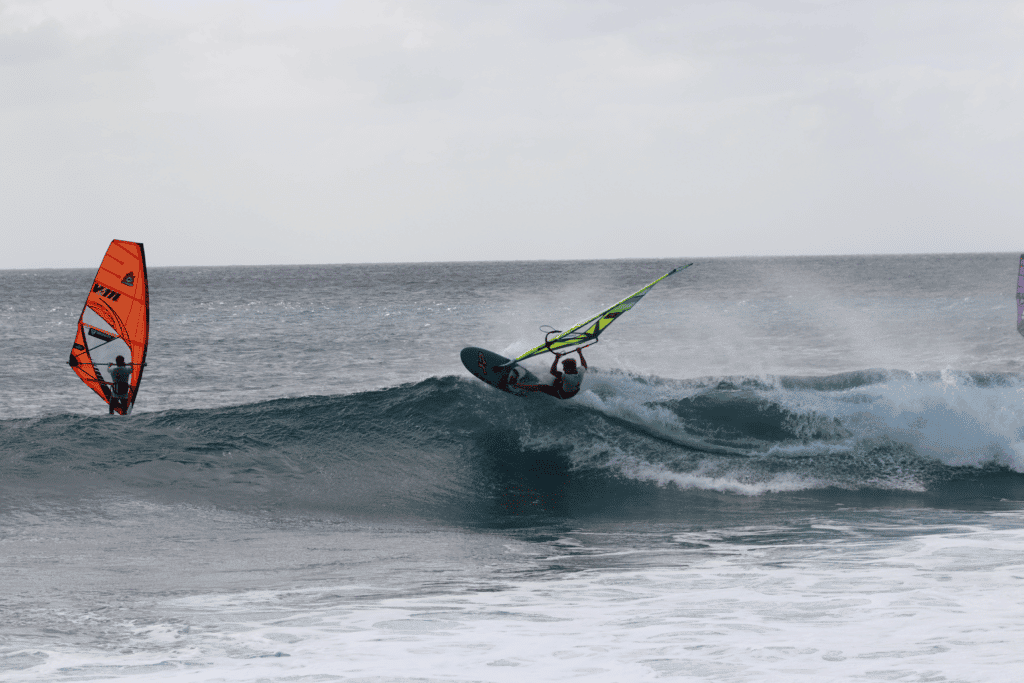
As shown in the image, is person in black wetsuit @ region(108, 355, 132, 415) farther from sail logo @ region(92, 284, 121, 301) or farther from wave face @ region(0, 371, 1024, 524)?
sail logo @ region(92, 284, 121, 301)

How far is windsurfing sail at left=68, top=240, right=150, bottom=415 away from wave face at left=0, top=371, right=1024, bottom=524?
0.93 meters

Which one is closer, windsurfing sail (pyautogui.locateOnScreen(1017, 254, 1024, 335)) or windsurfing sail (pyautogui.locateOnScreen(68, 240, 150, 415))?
windsurfing sail (pyautogui.locateOnScreen(68, 240, 150, 415))

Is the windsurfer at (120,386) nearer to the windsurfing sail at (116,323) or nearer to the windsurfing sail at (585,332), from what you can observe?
the windsurfing sail at (116,323)

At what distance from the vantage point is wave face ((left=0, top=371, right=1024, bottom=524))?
10422mm

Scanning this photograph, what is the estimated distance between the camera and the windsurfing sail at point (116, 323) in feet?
43.0

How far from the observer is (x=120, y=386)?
1382 centimetres

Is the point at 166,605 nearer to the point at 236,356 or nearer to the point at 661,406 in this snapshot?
the point at 661,406

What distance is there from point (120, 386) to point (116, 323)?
1092mm

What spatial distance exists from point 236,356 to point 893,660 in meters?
22.5

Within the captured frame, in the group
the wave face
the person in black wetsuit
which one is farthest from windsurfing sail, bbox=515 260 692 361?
the person in black wetsuit

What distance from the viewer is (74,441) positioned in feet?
39.2

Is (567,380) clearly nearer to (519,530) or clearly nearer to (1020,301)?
(519,530)

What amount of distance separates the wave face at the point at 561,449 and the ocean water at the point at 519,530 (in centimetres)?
5

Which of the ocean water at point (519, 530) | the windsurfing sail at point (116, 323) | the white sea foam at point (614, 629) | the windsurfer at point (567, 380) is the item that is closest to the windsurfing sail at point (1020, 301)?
the ocean water at point (519, 530)
